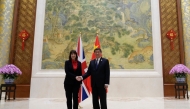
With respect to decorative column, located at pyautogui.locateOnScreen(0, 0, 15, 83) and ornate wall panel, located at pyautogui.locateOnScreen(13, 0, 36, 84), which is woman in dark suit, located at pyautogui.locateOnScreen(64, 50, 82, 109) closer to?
ornate wall panel, located at pyautogui.locateOnScreen(13, 0, 36, 84)

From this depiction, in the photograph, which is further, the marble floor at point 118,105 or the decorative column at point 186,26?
the decorative column at point 186,26

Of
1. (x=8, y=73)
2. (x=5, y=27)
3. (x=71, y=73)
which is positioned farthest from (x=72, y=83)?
(x=5, y=27)

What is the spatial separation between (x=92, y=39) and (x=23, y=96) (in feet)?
10.4

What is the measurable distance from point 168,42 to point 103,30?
245 cm

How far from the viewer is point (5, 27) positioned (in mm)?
6973

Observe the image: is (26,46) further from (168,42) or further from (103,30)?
(168,42)

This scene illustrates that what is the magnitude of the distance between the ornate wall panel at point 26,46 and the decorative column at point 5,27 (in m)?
0.38

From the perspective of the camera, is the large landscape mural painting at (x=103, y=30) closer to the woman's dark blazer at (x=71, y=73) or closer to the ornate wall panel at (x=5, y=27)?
the ornate wall panel at (x=5, y=27)

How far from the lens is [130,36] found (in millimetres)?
6820

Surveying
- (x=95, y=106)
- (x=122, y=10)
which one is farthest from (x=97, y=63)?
(x=122, y=10)

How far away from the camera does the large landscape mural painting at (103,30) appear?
666 cm

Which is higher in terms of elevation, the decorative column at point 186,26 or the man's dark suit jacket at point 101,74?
the decorative column at point 186,26

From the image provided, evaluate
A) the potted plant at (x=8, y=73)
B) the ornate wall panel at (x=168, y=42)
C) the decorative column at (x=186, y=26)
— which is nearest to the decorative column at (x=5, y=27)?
the potted plant at (x=8, y=73)

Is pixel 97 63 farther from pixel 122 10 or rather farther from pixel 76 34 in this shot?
pixel 122 10
